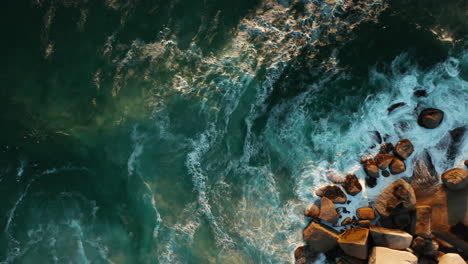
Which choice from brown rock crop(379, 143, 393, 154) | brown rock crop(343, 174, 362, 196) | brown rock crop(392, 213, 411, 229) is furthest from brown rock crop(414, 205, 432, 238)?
brown rock crop(379, 143, 393, 154)

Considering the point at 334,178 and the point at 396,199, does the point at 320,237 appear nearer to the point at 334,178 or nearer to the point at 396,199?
the point at 334,178

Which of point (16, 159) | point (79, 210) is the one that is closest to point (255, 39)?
point (79, 210)

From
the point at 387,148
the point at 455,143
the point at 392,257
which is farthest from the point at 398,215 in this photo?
the point at 455,143

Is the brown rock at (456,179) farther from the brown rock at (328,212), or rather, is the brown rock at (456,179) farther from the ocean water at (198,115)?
the brown rock at (328,212)

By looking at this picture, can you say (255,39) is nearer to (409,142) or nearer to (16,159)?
(409,142)

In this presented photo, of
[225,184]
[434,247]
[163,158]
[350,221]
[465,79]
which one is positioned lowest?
[434,247]

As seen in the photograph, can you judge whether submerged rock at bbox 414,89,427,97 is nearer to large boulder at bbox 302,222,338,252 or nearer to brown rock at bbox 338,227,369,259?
brown rock at bbox 338,227,369,259

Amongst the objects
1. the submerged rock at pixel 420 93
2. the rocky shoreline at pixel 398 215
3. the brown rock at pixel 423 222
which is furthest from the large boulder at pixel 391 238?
the submerged rock at pixel 420 93
